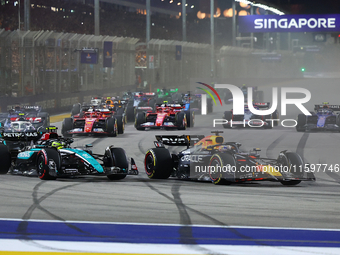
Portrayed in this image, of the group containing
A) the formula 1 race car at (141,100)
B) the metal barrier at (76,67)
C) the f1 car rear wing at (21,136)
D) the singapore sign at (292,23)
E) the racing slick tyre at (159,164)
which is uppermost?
the singapore sign at (292,23)

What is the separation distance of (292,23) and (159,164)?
18.9m

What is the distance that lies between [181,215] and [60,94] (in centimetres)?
2386

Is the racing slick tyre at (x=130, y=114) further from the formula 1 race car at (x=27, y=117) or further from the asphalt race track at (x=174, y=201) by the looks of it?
the asphalt race track at (x=174, y=201)

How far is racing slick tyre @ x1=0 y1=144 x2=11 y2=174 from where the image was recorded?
13.2m

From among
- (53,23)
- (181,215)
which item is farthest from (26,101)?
(53,23)

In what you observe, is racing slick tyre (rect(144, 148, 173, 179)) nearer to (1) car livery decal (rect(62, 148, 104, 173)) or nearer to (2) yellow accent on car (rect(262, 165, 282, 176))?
(1) car livery decal (rect(62, 148, 104, 173))

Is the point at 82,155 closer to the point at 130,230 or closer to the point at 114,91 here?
the point at 130,230

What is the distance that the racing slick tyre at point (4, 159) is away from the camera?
13188 millimetres

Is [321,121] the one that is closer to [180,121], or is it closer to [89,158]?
[180,121]

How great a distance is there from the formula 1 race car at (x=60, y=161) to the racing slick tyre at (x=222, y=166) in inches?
70.0

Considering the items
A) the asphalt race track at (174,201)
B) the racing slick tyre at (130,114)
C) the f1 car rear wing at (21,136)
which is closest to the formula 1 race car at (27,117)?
the racing slick tyre at (130,114)

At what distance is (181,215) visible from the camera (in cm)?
874

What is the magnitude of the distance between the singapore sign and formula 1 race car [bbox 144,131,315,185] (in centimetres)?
1744

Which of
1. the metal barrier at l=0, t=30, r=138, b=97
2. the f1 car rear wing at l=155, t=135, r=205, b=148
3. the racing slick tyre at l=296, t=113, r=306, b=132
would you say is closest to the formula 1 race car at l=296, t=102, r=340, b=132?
the racing slick tyre at l=296, t=113, r=306, b=132
